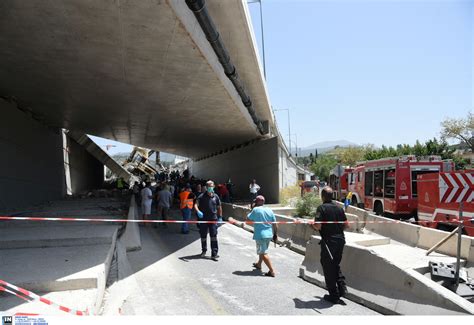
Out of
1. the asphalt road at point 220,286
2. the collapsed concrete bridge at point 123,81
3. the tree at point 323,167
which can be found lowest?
the asphalt road at point 220,286

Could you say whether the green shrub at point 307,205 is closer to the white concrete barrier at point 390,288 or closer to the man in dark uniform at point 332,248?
the white concrete barrier at point 390,288

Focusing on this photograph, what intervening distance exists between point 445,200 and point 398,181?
27.9 ft

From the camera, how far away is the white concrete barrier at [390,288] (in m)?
5.15

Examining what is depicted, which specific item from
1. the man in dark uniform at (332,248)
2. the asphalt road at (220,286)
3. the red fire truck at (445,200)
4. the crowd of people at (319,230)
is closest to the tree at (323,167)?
the red fire truck at (445,200)

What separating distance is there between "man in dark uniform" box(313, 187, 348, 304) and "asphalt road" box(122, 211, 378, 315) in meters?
0.22

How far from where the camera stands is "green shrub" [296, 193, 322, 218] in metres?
16.8

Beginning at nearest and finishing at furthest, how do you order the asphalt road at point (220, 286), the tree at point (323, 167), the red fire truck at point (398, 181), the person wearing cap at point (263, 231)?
1. the asphalt road at point (220, 286)
2. the person wearing cap at point (263, 231)
3. the red fire truck at point (398, 181)
4. the tree at point (323, 167)

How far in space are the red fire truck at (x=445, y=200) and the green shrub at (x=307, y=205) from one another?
4.16 metres

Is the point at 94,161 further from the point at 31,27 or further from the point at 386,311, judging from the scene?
the point at 386,311

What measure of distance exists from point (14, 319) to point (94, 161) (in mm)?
43931

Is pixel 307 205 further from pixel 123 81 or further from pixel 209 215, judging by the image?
pixel 123 81

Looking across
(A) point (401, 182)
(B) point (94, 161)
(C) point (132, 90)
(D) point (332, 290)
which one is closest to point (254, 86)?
(C) point (132, 90)

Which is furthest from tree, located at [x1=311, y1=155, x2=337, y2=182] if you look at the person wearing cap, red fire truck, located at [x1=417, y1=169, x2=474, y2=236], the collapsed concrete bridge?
the person wearing cap

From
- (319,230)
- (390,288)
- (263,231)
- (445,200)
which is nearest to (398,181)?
(445,200)
